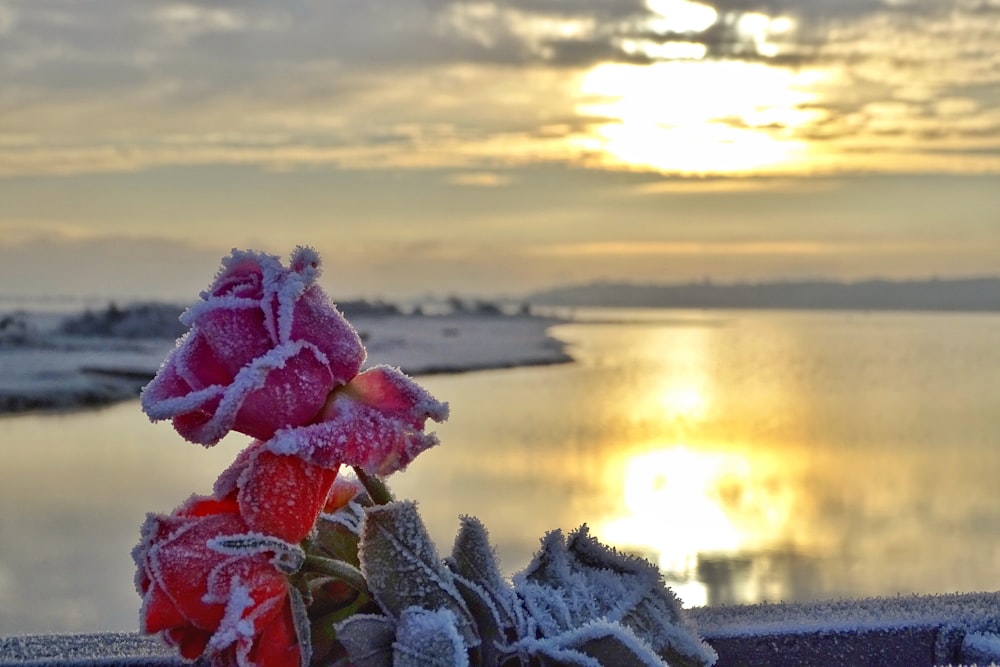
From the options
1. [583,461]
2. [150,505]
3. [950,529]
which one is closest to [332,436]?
[150,505]

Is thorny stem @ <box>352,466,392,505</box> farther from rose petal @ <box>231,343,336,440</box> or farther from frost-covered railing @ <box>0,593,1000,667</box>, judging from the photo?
frost-covered railing @ <box>0,593,1000,667</box>

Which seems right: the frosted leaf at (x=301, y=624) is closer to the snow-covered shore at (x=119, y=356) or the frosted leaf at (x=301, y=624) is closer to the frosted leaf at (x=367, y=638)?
the frosted leaf at (x=367, y=638)

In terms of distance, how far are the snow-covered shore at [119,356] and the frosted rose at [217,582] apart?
2.45 feet

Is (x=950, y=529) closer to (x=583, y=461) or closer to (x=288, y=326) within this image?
(x=583, y=461)

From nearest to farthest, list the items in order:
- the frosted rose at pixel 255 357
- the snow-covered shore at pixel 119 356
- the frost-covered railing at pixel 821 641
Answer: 1. the frosted rose at pixel 255 357
2. the frost-covered railing at pixel 821 641
3. the snow-covered shore at pixel 119 356

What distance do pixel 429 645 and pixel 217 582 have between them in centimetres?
6

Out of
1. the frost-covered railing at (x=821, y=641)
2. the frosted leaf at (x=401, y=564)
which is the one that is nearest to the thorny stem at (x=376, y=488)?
the frosted leaf at (x=401, y=564)

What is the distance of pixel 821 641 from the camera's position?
50cm

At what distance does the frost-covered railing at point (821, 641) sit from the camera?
0.48 metres

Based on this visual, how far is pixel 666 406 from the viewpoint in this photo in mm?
3248

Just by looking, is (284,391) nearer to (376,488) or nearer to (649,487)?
(376,488)

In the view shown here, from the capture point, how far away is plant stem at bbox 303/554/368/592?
0.32 meters

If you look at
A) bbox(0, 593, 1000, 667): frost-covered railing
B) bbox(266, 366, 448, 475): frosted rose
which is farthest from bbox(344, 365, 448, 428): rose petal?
bbox(0, 593, 1000, 667): frost-covered railing

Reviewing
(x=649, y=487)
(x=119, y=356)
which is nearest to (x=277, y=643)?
(x=649, y=487)
